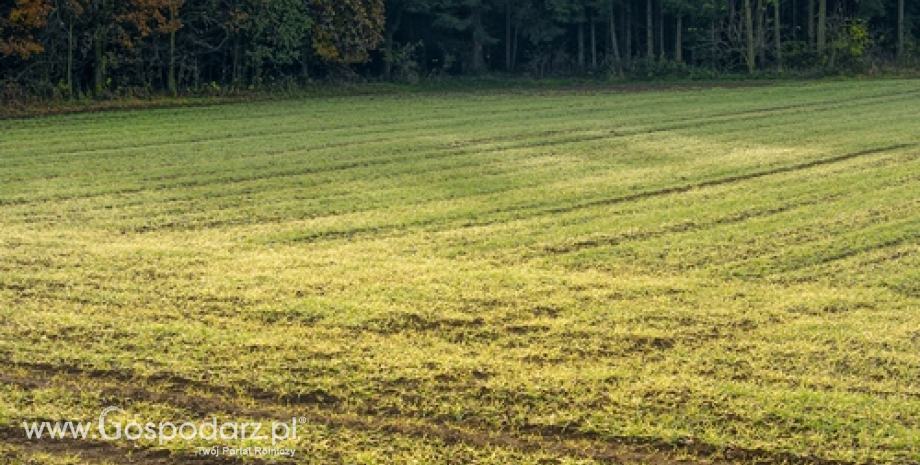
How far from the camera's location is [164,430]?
249 inches

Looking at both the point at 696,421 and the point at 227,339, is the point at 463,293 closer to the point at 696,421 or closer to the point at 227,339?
the point at 227,339

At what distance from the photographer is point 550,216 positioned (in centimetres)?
1298

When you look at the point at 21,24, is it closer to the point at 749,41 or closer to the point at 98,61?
the point at 98,61

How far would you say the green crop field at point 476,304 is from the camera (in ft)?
20.7

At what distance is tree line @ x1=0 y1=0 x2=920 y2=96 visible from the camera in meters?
31.3

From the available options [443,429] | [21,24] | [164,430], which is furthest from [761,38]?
[164,430]

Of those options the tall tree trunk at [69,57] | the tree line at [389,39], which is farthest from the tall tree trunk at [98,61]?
the tall tree trunk at [69,57]

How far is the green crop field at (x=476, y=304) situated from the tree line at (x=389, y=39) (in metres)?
13.9

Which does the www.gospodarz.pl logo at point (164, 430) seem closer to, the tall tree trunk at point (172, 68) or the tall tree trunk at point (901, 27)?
the tall tree trunk at point (172, 68)

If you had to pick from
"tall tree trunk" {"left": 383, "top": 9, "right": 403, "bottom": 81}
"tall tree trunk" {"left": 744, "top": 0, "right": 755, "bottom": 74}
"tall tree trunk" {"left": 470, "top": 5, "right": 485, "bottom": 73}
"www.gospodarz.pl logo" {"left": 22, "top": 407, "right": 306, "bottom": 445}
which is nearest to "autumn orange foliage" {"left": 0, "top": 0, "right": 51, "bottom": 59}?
"tall tree trunk" {"left": 383, "top": 9, "right": 403, "bottom": 81}

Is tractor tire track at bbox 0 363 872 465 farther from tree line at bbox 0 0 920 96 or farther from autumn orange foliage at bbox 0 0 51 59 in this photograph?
tree line at bbox 0 0 920 96

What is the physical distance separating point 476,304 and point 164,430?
10.7 feet

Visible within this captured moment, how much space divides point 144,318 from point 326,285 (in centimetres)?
170

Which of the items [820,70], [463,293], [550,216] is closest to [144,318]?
[463,293]
